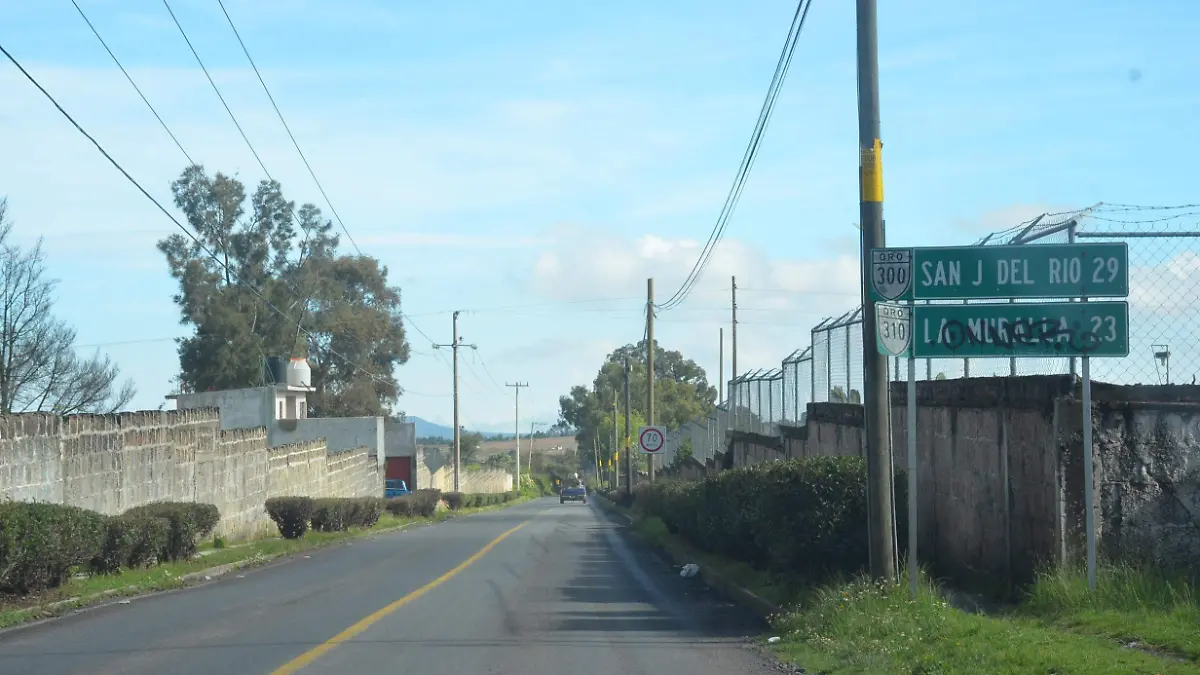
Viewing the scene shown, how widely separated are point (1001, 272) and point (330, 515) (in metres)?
23.4

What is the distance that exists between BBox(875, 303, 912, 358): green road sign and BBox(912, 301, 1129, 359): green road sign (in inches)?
11.3

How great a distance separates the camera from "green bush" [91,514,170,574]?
649 inches

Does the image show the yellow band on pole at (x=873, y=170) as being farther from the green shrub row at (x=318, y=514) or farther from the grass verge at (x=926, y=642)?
the green shrub row at (x=318, y=514)

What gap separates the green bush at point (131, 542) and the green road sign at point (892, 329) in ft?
36.0

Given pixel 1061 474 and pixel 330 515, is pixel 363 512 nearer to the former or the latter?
pixel 330 515

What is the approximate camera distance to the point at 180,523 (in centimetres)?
1875

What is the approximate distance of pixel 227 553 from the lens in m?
A: 22.2

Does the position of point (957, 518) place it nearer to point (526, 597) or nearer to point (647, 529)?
point (526, 597)

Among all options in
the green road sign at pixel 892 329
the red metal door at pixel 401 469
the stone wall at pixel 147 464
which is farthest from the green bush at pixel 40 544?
the red metal door at pixel 401 469

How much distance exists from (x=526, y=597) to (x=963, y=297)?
23.0 feet

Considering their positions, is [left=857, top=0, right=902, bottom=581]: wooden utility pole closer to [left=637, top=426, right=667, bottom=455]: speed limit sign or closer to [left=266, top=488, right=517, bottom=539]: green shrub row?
[left=266, top=488, right=517, bottom=539]: green shrub row

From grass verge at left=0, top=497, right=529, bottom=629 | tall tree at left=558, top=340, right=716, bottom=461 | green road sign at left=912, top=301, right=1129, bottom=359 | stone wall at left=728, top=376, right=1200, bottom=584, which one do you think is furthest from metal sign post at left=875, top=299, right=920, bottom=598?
tall tree at left=558, top=340, right=716, bottom=461

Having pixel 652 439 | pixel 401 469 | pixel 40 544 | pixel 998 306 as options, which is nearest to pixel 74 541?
pixel 40 544

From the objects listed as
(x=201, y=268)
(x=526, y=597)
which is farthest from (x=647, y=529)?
(x=201, y=268)
